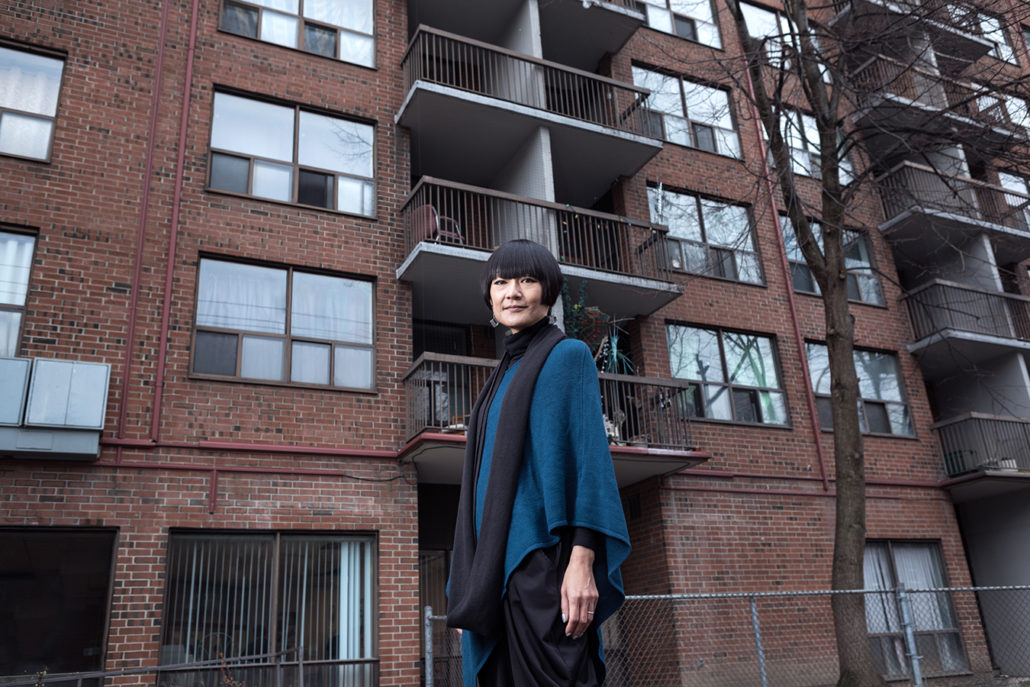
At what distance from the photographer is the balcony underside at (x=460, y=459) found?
1048 cm

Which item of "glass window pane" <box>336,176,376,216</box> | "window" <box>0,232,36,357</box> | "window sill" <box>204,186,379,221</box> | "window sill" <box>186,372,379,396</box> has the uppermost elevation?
"glass window pane" <box>336,176,376,216</box>

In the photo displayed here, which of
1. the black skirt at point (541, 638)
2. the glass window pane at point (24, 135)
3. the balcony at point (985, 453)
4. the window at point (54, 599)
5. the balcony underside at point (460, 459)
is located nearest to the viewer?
the black skirt at point (541, 638)

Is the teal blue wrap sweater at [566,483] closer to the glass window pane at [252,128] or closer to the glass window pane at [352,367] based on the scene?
the glass window pane at [352,367]

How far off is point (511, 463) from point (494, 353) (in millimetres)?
11452

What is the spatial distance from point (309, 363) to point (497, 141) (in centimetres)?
522

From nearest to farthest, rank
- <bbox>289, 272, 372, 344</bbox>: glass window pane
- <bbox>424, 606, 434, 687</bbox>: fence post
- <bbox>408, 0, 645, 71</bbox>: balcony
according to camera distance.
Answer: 1. <bbox>424, 606, 434, 687</bbox>: fence post
2. <bbox>289, 272, 372, 344</bbox>: glass window pane
3. <bbox>408, 0, 645, 71</bbox>: balcony

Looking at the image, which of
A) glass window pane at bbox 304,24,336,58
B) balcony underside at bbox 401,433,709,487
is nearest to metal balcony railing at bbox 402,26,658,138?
glass window pane at bbox 304,24,336,58

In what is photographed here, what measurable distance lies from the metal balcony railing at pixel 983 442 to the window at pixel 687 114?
678cm

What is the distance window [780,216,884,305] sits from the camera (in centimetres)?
1628

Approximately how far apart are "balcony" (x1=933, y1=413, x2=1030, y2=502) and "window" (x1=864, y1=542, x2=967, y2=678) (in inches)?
59.6

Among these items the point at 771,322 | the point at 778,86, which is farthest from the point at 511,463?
the point at 771,322

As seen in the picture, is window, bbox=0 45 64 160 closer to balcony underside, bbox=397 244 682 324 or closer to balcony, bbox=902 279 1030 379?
balcony underside, bbox=397 244 682 324

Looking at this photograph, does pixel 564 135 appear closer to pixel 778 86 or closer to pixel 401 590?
pixel 778 86

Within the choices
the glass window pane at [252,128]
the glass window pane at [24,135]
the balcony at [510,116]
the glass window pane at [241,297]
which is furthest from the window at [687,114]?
the glass window pane at [24,135]
